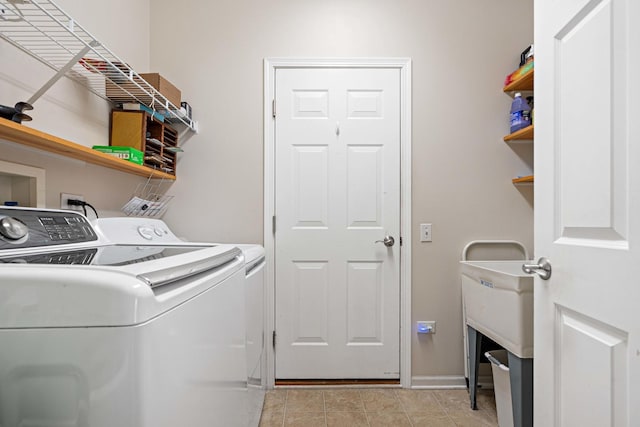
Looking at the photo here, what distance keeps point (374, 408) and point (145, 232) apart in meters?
1.50

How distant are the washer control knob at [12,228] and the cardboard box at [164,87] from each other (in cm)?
103

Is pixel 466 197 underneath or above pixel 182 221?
above

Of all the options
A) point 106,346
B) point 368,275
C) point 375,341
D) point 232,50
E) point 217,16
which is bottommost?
point 375,341

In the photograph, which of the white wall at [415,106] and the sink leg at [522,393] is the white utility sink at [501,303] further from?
the white wall at [415,106]

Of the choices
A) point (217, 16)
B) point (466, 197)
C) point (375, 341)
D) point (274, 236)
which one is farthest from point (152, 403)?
point (217, 16)

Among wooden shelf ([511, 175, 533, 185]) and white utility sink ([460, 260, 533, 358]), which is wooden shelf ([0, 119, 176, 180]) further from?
wooden shelf ([511, 175, 533, 185])

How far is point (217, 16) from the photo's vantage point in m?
2.12

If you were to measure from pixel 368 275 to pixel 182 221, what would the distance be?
118 cm

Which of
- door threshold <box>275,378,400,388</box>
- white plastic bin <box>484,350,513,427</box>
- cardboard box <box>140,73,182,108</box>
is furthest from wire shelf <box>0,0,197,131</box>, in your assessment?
white plastic bin <box>484,350,513,427</box>

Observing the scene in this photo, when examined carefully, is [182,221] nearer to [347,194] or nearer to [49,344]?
[347,194]

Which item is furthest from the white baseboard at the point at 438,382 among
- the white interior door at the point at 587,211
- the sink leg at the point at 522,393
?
the white interior door at the point at 587,211

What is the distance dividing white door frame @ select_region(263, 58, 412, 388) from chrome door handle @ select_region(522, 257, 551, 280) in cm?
102

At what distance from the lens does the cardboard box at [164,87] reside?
5.69 ft

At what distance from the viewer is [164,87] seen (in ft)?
5.84
